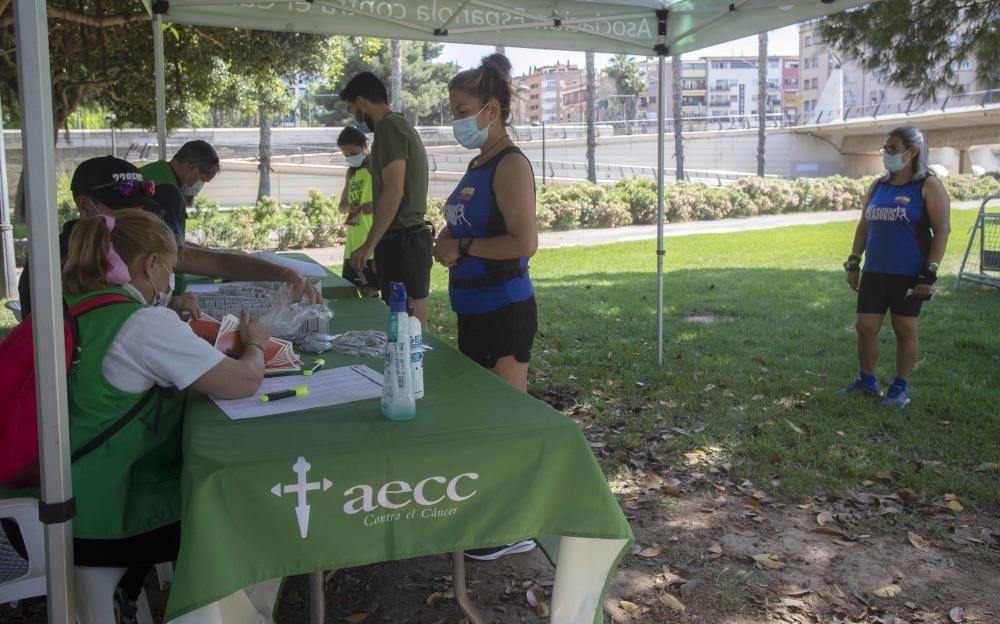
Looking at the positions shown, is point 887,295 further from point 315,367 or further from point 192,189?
point 192,189

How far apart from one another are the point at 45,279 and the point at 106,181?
4.72ft

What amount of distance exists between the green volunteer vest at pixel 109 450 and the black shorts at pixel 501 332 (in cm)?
133

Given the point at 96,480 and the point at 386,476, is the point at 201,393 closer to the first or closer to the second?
the point at 96,480

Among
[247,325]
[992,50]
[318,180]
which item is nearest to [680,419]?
[247,325]

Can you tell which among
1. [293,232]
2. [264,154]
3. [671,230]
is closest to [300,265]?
[293,232]

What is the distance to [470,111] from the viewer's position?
3.10 meters

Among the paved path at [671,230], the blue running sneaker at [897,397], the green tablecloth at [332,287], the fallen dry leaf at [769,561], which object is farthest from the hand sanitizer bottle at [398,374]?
the paved path at [671,230]

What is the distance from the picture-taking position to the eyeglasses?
3066 millimetres

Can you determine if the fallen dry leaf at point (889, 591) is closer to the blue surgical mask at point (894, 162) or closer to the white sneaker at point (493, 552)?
the white sneaker at point (493, 552)

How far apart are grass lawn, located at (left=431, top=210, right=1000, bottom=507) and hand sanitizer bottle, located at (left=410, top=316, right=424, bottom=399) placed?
252cm

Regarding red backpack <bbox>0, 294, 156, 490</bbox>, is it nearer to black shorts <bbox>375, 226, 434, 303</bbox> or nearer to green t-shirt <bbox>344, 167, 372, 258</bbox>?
black shorts <bbox>375, 226, 434, 303</bbox>

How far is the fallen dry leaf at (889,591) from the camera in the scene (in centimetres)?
313

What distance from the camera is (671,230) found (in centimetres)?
2136

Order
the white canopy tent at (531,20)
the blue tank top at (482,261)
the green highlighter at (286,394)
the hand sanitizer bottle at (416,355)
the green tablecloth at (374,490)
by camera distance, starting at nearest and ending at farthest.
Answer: the green tablecloth at (374,490), the hand sanitizer bottle at (416,355), the green highlighter at (286,394), the blue tank top at (482,261), the white canopy tent at (531,20)
